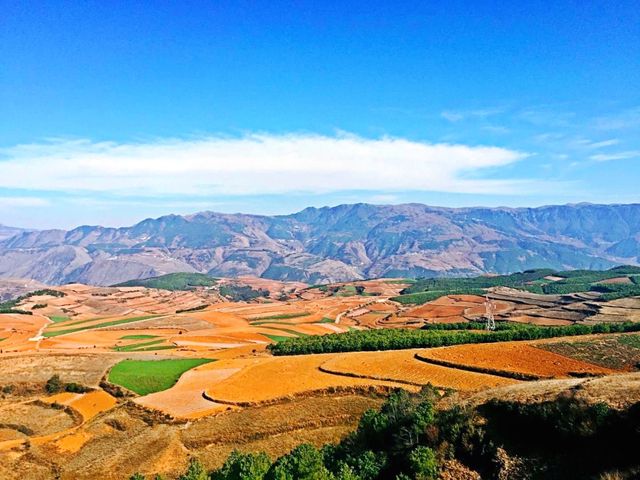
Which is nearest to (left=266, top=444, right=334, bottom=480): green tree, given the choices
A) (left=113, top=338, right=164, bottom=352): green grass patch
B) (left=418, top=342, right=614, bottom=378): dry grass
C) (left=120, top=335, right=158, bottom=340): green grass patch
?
(left=418, top=342, right=614, bottom=378): dry grass

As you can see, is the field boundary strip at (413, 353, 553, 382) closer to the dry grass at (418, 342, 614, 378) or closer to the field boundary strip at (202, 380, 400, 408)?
the dry grass at (418, 342, 614, 378)

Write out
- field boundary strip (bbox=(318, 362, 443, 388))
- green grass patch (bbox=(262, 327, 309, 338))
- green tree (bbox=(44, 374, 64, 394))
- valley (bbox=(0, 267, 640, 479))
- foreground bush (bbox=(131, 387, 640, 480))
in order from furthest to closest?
1. green grass patch (bbox=(262, 327, 309, 338))
2. green tree (bbox=(44, 374, 64, 394))
3. field boundary strip (bbox=(318, 362, 443, 388))
4. valley (bbox=(0, 267, 640, 479))
5. foreground bush (bbox=(131, 387, 640, 480))

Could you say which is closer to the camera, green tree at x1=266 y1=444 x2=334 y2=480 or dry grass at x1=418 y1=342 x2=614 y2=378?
green tree at x1=266 y1=444 x2=334 y2=480

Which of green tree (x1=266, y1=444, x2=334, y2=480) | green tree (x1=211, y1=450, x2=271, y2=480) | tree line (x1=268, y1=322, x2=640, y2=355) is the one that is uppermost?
green tree (x1=266, y1=444, x2=334, y2=480)

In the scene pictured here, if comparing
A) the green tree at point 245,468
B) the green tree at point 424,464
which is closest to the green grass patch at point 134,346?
the green tree at point 245,468

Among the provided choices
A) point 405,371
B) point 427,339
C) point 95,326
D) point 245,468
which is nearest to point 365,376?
point 405,371

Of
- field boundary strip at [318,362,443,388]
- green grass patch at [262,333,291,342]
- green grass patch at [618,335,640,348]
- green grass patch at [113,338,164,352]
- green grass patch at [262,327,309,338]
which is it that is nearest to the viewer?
field boundary strip at [318,362,443,388]
